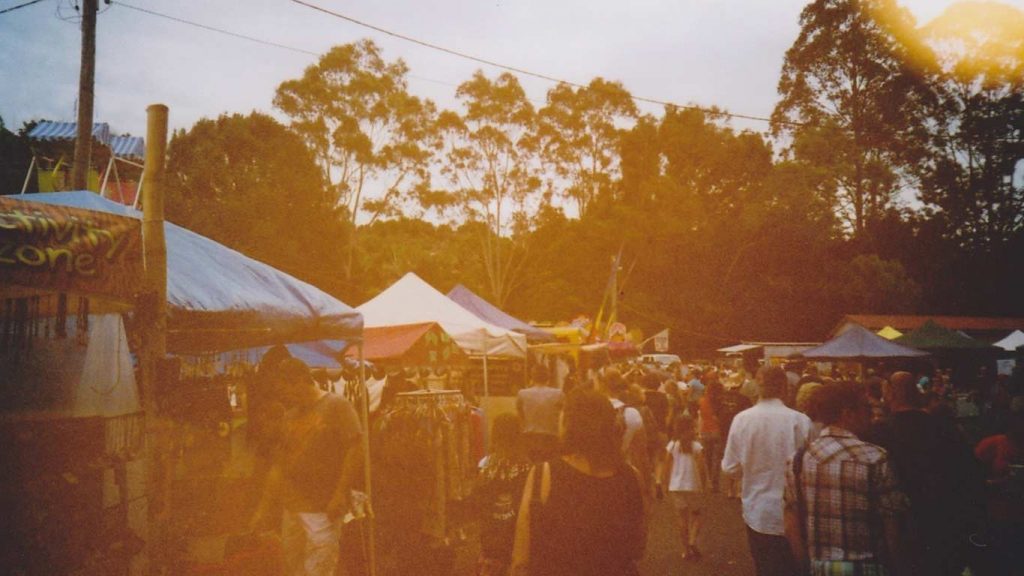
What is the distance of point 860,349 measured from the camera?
17141 mm

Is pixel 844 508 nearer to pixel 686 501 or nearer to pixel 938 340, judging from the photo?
pixel 686 501

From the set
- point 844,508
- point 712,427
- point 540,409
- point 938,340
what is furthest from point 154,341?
point 938,340

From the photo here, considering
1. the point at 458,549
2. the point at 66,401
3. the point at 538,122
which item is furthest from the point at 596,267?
the point at 66,401

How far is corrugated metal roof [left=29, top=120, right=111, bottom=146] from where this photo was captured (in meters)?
22.9

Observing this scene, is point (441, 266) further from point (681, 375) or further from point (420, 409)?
point (420, 409)

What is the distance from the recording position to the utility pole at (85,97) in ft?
38.2

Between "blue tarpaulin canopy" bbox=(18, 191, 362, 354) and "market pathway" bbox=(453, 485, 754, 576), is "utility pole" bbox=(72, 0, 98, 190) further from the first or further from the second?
"market pathway" bbox=(453, 485, 754, 576)

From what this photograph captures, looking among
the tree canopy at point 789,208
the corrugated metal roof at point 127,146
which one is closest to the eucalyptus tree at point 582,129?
the tree canopy at point 789,208

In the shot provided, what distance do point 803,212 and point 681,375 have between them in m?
19.4

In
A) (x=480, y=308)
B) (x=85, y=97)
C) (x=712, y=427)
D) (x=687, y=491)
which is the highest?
(x=85, y=97)

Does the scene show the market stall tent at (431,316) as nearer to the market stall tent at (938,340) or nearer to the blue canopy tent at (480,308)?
the blue canopy tent at (480,308)

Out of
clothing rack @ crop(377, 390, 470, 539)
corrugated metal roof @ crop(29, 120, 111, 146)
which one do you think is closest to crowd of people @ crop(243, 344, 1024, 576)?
clothing rack @ crop(377, 390, 470, 539)

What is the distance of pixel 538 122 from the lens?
37.6 m

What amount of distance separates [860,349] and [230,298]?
14622 millimetres
